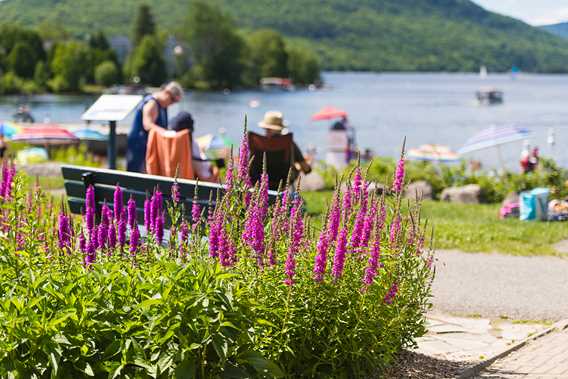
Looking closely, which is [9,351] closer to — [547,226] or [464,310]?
[464,310]

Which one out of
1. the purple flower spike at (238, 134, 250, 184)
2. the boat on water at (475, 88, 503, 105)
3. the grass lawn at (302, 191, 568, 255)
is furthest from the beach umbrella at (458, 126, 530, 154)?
the boat on water at (475, 88, 503, 105)

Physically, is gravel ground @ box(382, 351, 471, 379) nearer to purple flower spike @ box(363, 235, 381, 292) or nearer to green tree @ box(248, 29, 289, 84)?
purple flower spike @ box(363, 235, 381, 292)

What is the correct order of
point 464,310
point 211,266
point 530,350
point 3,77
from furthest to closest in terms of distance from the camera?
point 3,77, point 464,310, point 530,350, point 211,266

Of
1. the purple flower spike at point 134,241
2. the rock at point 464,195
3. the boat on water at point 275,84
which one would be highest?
the purple flower spike at point 134,241

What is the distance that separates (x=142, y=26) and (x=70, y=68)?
2758 centimetres

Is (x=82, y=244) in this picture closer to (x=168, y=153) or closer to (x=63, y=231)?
(x=63, y=231)

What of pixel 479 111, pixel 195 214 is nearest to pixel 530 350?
pixel 195 214

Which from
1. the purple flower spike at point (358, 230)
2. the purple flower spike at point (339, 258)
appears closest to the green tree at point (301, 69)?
the purple flower spike at point (358, 230)

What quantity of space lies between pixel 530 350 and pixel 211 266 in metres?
2.63

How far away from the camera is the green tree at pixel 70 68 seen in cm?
13100

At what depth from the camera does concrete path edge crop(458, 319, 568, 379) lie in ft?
17.1

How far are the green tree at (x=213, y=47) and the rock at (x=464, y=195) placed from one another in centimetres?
12643

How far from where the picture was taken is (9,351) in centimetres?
356

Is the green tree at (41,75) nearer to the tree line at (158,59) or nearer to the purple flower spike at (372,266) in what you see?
the tree line at (158,59)
